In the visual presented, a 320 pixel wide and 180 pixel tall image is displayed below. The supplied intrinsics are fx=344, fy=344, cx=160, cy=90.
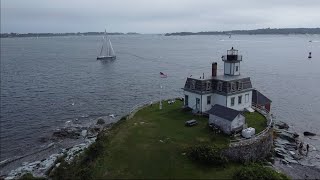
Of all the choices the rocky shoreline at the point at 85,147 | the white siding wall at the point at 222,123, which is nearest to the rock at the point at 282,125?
the rocky shoreline at the point at 85,147

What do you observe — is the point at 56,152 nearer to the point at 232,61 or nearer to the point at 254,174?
the point at 254,174

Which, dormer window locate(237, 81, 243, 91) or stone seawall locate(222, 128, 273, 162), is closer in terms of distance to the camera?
stone seawall locate(222, 128, 273, 162)

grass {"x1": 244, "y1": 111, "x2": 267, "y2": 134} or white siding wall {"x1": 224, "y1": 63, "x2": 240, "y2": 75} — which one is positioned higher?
white siding wall {"x1": 224, "y1": 63, "x2": 240, "y2": 75}

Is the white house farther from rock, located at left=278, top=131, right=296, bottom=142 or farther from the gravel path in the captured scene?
the gravel path

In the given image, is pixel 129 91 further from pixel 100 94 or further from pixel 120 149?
pixel 120 149

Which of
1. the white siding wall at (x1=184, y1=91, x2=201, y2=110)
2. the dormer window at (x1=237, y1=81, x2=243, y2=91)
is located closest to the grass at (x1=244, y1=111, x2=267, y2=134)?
the dormer window at (x1=237, y1=81, x2=243, y2=91)

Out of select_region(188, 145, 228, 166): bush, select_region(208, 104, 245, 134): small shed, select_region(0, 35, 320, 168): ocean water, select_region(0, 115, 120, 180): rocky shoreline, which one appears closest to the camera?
select_region(188, 145, 228, 166): bush

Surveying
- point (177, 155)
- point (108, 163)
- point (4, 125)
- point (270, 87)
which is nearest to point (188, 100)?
point (177, 155)

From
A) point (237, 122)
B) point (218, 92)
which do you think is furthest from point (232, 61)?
point (237, 122)
